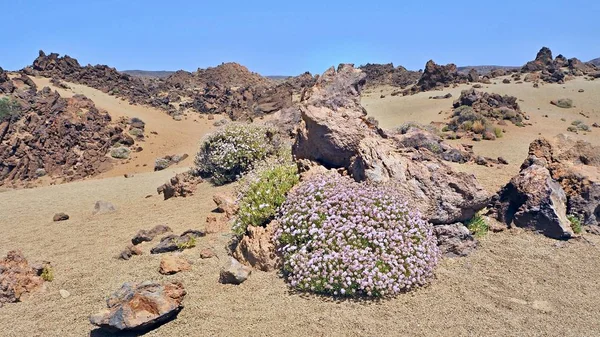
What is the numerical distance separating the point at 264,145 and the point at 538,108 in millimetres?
25994

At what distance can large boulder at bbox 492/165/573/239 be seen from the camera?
7.55 meters

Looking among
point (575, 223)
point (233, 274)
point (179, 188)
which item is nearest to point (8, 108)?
point (179, 188)

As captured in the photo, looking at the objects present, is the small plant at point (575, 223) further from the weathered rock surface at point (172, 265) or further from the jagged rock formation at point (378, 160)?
the weathered rock surface at point (172, 265)

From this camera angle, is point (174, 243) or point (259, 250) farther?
point (174, 243)

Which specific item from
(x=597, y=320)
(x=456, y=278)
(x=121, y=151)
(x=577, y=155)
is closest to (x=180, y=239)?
(x=456, y=278)

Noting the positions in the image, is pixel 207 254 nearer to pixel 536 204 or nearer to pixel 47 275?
pixel 47 275

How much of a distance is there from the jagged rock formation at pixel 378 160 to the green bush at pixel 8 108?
20.5 meters

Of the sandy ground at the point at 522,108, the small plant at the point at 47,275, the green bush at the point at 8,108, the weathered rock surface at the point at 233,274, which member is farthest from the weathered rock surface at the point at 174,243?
the green bush at the point at 8,108

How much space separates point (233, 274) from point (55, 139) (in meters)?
20.2

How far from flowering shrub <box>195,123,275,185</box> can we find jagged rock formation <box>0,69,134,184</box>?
976cm

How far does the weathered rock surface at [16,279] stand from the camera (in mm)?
6453

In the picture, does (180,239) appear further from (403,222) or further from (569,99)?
(569,99)

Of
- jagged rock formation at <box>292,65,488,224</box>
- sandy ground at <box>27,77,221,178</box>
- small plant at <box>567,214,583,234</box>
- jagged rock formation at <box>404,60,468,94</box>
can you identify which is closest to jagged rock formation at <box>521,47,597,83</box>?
jagged rock formation at <box>404,60,468,94</box>

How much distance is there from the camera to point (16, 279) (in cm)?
664
